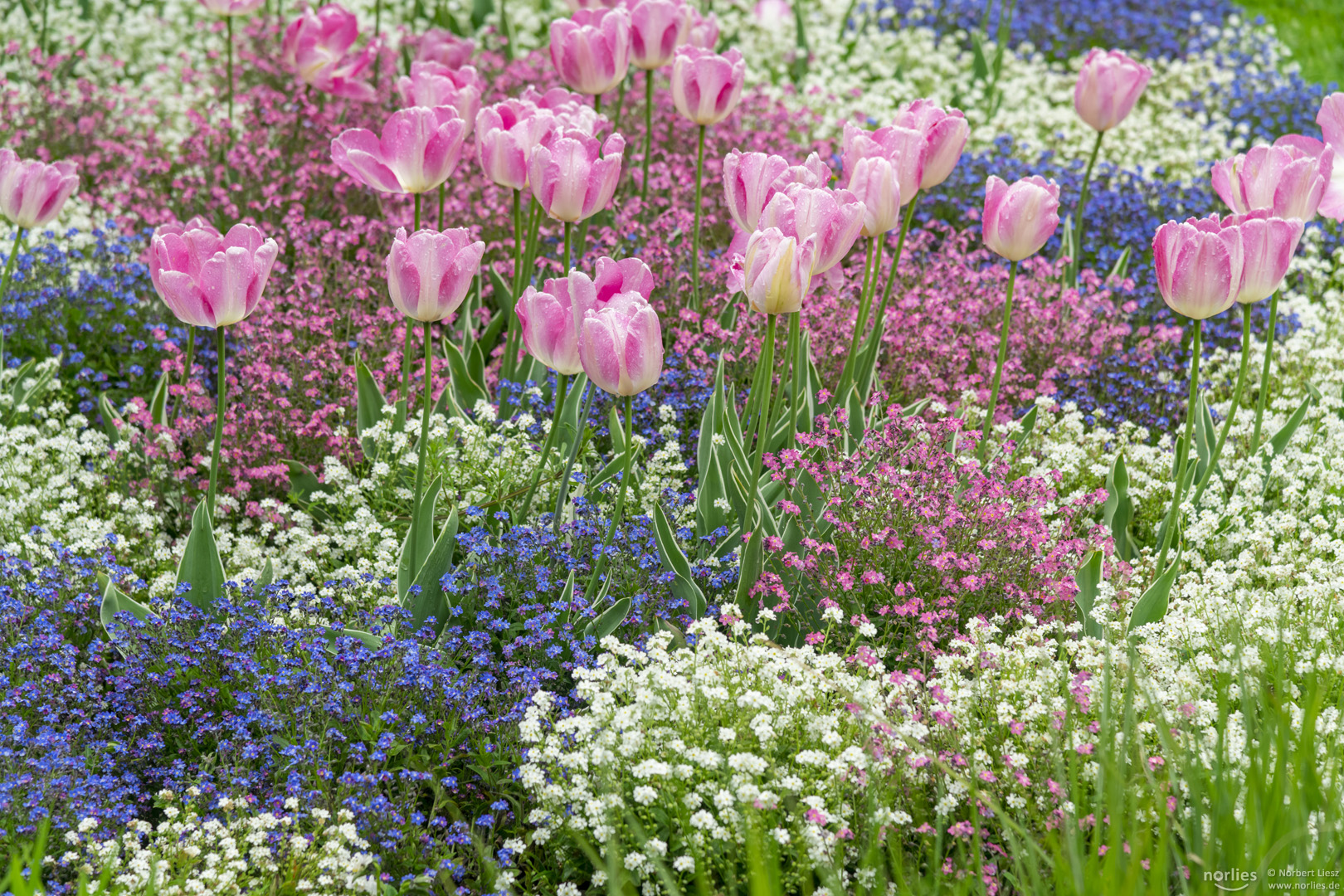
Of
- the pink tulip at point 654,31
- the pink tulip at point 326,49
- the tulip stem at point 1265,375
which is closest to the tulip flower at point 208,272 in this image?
the pink tulip at point 654,31

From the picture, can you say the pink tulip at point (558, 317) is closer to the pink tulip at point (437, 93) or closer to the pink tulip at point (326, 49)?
the pink tulip at point (437, 93)

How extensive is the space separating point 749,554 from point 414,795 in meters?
1.06

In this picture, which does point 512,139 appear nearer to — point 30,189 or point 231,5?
point 30,189

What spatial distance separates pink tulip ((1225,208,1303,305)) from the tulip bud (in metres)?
0.72

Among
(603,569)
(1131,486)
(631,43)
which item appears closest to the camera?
(603,569)

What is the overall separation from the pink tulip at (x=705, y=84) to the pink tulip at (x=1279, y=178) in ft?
5.07

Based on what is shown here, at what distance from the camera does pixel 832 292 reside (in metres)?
4.57

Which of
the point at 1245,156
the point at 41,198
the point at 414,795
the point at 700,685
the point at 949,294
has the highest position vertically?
the point at 1245,156

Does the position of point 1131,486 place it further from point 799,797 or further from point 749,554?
point 799,797

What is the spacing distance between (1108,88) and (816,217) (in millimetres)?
2155

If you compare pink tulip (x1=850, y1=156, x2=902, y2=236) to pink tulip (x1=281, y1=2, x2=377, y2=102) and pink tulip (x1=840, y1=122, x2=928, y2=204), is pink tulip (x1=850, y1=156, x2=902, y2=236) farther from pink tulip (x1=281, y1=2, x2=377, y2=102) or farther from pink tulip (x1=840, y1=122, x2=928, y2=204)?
pink tulip (x1=281, y1=2, x2=377, y2=102)

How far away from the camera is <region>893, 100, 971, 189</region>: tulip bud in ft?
10.7

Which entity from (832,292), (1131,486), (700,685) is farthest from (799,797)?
(832,292)

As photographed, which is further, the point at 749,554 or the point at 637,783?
the point at 749,554
